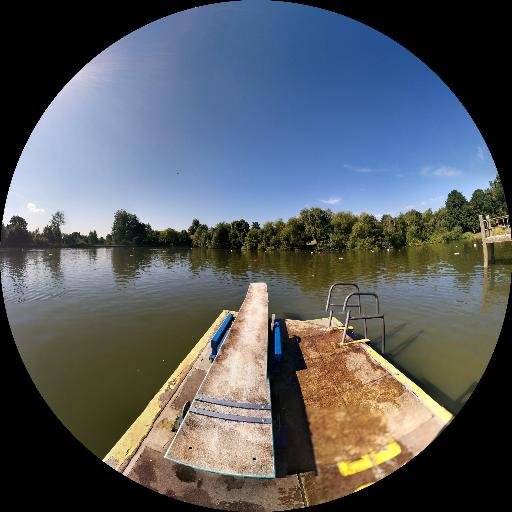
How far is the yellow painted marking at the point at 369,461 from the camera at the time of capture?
361 cm

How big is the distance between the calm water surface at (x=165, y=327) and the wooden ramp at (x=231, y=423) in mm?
2413

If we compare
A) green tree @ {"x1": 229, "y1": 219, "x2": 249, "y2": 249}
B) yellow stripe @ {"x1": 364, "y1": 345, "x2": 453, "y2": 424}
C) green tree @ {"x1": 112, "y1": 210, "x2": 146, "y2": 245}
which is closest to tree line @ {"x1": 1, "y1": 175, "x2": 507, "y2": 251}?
green tree @ {"x1": 229, "y1": 219, "x2": 249, "y2": 249}

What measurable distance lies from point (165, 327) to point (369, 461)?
884cm

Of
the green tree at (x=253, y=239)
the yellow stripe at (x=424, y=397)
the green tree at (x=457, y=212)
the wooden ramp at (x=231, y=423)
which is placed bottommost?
the yellow stripe at (x=424, y=397)

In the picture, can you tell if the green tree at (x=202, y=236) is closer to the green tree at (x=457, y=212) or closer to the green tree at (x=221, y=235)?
the green tree at (x=221, y=235)

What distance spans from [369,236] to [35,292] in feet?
166

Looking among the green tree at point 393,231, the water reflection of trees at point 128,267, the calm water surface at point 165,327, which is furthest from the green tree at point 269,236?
the calm water surface at point 165,327

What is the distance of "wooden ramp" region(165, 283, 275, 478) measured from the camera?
10.5 feet

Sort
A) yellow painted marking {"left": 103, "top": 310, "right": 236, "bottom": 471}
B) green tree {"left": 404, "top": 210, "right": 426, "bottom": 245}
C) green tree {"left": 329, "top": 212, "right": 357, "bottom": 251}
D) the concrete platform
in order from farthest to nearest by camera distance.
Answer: green tree {"left": 329, "top": 212, "right": 357, "bottom": 251}, green tree {"left": 404, "top": 210, "right": 426, "bottom": 245}, yellow painted marking {"left": 103, "top": 310, "right": 236, "bottom": 471}, the concrete platform

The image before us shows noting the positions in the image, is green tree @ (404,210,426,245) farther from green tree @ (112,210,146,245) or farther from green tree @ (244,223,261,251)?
green tree @ (112,210,146,245)

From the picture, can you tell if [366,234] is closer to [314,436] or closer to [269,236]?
[269,236]

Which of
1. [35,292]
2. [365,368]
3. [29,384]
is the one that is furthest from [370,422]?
[35,292]

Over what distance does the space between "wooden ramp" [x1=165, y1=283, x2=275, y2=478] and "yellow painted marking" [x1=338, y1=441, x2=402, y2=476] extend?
4.00 feet

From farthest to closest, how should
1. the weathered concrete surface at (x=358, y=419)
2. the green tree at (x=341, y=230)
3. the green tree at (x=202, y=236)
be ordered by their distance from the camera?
the green tree at (x=202, y=236), the green tree at (x=341, y=230), the weathered concrete surface at (x=358, y=419)
